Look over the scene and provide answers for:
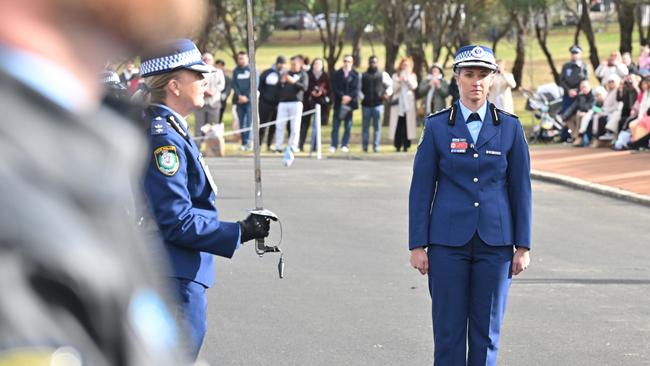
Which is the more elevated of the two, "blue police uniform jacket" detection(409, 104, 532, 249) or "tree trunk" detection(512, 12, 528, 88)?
"blue police uniform jacket" detection(409, 104, 532, 249)

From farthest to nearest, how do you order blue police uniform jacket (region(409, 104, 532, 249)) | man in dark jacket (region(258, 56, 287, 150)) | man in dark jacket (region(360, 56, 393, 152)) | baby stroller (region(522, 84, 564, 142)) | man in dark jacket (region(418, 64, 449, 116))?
man in dark jacket (region(418, 64, 449, 116))
baby stroller (region(522, 84, 564, 142))
man in dark jacket (region(258, 56, 287, 150))
man in dark jacket (region(360, 56, 393, 152))
blue police uniform jacket (region(409, 104, 532, 249))

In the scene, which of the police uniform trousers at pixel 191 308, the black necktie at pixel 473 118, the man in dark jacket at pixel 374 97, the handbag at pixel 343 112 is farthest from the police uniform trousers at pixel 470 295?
the handbag at pixel 343 112

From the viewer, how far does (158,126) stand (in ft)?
17.3

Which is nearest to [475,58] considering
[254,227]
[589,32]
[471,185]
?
[471,185]

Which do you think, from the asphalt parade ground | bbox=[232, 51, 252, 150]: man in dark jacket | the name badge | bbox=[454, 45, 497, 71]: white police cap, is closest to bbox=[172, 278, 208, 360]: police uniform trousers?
the name badge

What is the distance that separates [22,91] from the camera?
1198mm

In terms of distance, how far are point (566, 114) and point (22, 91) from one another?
29.9 m

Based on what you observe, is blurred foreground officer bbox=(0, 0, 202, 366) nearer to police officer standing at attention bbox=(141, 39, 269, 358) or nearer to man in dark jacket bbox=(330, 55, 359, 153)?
police officer standing at attention bbox=(141, 39, 269, 358)

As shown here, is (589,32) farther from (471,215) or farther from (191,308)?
(191,308)

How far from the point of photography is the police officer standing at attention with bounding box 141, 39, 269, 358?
525 cm

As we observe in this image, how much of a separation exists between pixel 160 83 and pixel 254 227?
27.4 inches

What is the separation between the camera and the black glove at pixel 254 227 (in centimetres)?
559

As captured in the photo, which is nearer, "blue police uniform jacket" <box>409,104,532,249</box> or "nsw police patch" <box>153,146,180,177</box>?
"nsw police patch" <box>153,146,180,177</box>

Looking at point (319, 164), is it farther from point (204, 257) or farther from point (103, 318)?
point (103, 318)
